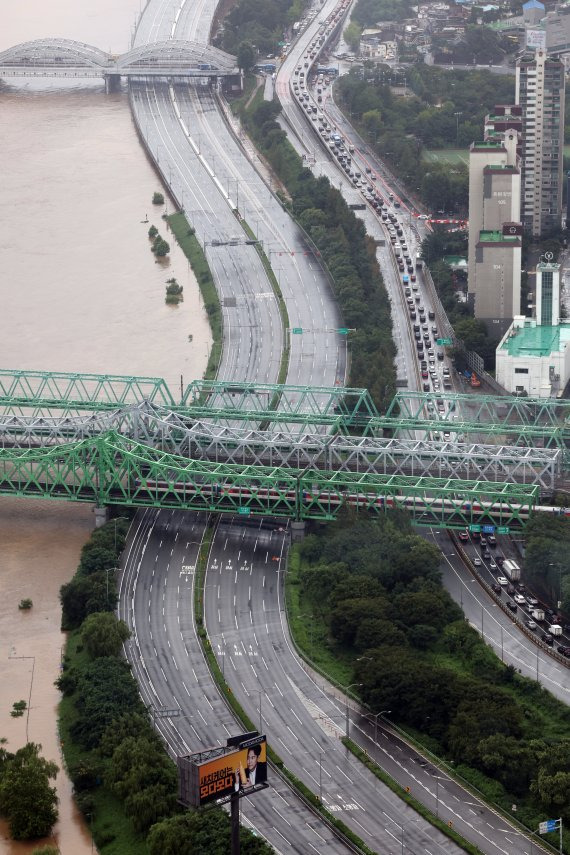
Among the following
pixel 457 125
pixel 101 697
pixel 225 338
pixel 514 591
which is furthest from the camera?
pixel 457 125

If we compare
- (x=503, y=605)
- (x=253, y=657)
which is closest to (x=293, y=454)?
(x=503, y=605)

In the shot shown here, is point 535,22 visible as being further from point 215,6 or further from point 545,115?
point 545,115

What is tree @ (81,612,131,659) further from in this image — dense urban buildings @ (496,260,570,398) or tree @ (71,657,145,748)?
dense urban buildings @ (496,260,570,398)

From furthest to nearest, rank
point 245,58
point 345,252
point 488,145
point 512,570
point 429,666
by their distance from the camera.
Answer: point 245,58 < point 345,252 < point 488,145 < point 512,570 < point 429,666

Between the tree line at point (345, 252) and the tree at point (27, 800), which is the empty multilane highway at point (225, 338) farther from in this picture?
the tree at point (27, 800)

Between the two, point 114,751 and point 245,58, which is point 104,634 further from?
point 245,58

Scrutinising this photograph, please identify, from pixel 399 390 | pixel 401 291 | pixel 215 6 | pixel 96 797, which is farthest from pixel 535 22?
pixel 96 797
